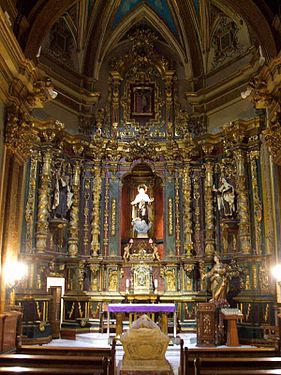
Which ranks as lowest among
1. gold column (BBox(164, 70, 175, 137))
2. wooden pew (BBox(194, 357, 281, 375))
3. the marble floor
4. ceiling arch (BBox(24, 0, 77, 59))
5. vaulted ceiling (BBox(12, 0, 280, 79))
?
the marble floor

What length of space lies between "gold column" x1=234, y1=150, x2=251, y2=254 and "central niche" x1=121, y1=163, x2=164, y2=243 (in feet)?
11.0

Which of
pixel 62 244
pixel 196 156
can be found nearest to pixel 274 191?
pixel 196 156

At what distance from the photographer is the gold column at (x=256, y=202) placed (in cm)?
1390

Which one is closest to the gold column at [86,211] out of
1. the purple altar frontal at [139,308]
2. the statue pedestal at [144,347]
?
the purple altar frontal at [139,308]

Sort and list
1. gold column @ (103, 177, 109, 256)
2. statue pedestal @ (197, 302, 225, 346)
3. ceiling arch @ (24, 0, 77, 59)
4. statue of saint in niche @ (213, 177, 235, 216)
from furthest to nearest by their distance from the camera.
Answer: gold column @ (103, 177, 109, 256)
statue of saint in niche @ (213, 177, 235, 216)
statue pedestal @ (197, 302, 225, 346)
ceiling arch @ (24, 0, 77, 59)

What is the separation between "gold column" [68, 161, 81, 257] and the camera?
15477mm

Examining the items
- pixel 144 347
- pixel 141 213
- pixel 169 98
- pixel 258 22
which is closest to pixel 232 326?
pixel 144 347

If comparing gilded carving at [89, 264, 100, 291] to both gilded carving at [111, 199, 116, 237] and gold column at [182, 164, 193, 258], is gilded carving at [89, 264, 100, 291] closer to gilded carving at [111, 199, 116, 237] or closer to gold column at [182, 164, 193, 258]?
gilded carving at [111, 199, 116, 237]

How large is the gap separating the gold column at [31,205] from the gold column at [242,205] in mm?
6392

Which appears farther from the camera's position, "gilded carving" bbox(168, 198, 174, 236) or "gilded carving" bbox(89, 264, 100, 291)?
"gilded carving" bbox(168, 198, 174, 236)

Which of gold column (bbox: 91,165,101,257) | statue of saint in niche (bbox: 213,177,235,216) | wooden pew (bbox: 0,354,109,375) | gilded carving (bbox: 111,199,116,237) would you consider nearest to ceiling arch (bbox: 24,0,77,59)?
wooden pew (bbox: 0,354,109,375)

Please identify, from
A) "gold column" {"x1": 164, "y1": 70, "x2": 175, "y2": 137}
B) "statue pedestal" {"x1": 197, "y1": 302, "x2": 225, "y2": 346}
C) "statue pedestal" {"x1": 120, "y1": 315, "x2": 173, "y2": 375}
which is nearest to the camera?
"statue pedestal" {"x1": 120, "y1": 315, "x2": 173, "y2": 375}

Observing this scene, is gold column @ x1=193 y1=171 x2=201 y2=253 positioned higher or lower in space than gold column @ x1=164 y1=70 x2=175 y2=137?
lower

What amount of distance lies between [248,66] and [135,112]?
4.67 meters
